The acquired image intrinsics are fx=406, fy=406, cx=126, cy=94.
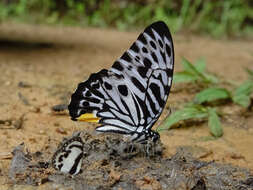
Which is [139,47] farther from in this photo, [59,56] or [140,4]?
[140,4]

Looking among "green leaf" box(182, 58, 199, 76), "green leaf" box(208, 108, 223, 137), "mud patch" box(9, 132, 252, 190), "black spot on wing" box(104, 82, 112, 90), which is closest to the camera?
"mud patch" box(9, 132, 252, 190)

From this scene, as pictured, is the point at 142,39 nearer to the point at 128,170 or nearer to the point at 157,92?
the point at 157,92

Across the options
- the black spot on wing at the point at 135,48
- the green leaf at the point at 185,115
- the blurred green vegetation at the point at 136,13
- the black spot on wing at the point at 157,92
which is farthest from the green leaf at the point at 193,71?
the blurred green vegetation at the point at 136,13

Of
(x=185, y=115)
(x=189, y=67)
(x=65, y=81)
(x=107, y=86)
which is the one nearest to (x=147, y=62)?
(x=107, y=86)

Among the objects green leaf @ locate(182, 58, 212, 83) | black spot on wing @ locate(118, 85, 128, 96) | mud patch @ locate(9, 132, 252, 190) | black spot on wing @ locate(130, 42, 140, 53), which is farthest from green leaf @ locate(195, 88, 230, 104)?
black spot on wing @ locate(130, 42, 140, 53)

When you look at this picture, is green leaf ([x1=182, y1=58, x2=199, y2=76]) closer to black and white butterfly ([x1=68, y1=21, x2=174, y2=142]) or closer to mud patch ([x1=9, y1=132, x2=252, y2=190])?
mud patch ([x1=9, y1=132, x2=252, y2=190])

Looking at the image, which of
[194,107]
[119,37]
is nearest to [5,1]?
[119,37]
